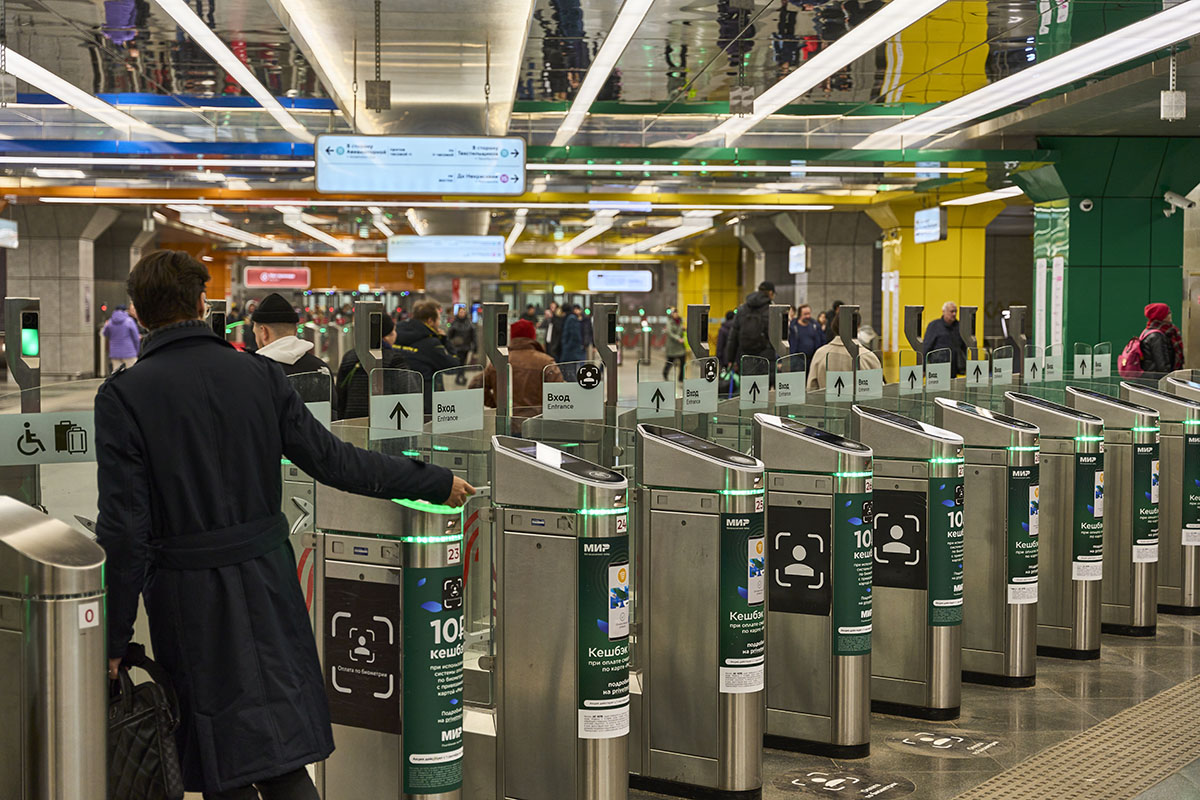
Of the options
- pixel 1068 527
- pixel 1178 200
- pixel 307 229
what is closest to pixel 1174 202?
pixel 1178 200

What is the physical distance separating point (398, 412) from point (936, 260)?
15195 mm

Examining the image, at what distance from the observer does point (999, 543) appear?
16.5 ft

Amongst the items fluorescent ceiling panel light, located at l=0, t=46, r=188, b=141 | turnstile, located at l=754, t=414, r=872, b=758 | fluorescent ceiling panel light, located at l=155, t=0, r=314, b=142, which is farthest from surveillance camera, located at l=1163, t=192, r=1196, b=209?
turnstile, located at l=754, t=414, r=872, b=758

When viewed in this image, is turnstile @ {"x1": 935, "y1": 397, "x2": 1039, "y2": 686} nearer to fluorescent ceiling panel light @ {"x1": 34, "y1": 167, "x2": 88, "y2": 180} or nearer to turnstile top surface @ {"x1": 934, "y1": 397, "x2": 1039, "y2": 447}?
turnstile top surface @ {"x1": 934, "y1": 397, "x2": 1039, "y2": 447}

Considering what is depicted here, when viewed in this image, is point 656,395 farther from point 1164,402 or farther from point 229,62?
point 229,62

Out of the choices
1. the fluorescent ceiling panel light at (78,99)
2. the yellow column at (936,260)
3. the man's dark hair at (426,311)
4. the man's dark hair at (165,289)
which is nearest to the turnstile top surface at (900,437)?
the man's dark hair at (165,289)

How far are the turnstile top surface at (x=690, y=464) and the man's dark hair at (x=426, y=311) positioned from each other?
11.7ft

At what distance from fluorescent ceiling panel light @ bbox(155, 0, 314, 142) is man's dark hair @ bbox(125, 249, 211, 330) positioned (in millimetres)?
5900

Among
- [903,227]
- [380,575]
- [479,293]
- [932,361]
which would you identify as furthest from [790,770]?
[479,293]

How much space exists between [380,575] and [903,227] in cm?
1621

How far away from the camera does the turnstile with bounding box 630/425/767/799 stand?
3641mm

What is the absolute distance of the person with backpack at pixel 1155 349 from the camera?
9195 mm

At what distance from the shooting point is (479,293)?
3281 cm

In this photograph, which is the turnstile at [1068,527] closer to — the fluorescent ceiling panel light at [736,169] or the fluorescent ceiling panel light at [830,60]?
the fluorescent ceiling panel light at [830,60]
